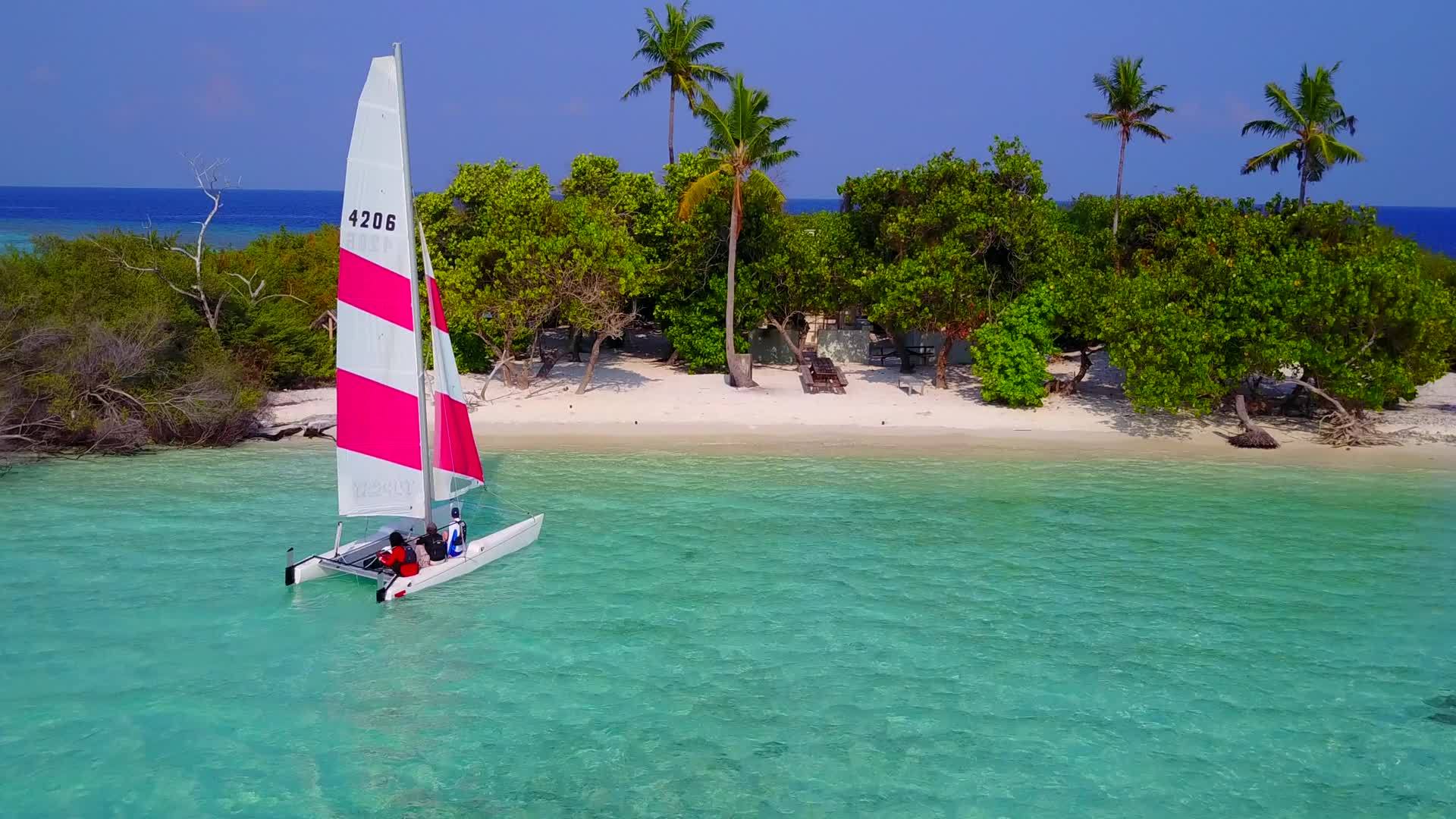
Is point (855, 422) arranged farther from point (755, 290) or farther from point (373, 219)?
A: point (373, 219)

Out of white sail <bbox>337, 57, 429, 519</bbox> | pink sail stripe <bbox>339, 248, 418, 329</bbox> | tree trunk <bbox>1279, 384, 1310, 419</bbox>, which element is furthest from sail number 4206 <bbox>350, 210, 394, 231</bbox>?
tree trunk <bbox>1279, 384, 1310, 419</bbox>

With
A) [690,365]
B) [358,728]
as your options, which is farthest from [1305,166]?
[358,728]

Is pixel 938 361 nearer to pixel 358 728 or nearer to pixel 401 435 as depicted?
pixel 401 435

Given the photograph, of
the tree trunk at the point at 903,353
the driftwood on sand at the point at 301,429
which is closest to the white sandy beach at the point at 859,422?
the driftwood on sand at the point at 301,429

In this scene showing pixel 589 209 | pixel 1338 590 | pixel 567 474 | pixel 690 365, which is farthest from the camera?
pixel 690 365

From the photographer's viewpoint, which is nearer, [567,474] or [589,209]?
[567,474]

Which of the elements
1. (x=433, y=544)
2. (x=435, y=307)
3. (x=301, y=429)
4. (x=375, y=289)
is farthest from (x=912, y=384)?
(x=375, y=289)

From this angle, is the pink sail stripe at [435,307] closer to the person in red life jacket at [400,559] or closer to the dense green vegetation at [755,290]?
the person in red life jacket at [400,559]
